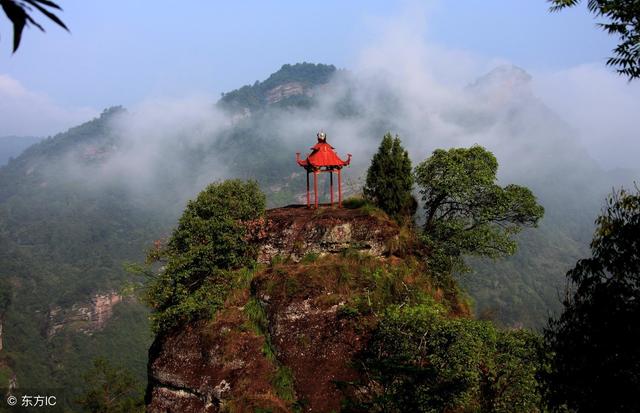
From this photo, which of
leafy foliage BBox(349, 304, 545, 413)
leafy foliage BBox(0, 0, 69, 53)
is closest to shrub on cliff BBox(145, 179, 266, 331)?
leafy foliage BBox(349, 304, 545, 413)

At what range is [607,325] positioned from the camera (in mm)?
8508

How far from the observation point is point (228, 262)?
21.5m

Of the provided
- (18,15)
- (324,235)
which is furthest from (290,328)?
(18,15)

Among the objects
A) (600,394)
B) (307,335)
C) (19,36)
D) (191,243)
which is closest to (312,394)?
(307,335)

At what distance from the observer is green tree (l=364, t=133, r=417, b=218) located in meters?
23.3

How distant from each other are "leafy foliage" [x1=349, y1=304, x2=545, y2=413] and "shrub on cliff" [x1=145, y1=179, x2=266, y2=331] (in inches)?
319

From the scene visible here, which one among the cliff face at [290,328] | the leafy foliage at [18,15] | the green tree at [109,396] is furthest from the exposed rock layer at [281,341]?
the green tree at [109,396]

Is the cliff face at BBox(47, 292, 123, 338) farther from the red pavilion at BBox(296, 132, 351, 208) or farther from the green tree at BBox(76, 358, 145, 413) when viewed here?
the red pavilion at BBox(296, 132, 351, 208)

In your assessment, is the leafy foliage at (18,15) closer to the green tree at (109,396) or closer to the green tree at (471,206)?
the green tree at (471,206)

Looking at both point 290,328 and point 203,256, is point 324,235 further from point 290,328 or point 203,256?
point 203,256

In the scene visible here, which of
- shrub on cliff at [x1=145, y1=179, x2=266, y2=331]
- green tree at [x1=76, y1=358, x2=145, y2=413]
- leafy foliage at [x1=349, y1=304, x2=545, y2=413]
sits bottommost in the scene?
green tree at [x1=76, y1=358, x2=145, y2=413]

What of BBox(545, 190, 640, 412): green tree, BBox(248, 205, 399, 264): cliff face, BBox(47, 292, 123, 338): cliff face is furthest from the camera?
BBox(47, 292, 123, 338): cliff face

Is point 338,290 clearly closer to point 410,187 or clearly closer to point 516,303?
point 410,187

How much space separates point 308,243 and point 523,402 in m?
11.2
